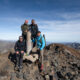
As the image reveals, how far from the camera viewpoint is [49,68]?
14.6m

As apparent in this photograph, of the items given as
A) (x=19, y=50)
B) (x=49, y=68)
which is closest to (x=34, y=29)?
(x=19, y=50)

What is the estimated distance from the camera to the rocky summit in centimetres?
1286

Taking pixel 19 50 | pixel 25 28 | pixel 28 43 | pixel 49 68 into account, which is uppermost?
pixel 25 28

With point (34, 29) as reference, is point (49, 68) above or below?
below

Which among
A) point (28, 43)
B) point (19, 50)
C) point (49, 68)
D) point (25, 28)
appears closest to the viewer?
point (19, 50)

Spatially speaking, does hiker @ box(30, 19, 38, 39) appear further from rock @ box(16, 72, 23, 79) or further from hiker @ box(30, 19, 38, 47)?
rock @ box(16, 72, 23, 79)

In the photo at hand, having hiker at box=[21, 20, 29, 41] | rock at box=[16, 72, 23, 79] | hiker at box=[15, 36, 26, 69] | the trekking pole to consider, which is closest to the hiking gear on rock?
the trekking pole

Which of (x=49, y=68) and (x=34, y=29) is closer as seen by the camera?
(x=34, y=29)

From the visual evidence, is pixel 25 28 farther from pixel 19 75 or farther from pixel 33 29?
pixel 19 75

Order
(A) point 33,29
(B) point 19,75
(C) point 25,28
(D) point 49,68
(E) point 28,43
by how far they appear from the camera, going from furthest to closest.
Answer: (D) point 49,68 → (E) point 28,43 → (A) point 33,29 → (C) point 25,28 → (B) point 19,75

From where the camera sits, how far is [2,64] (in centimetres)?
1435

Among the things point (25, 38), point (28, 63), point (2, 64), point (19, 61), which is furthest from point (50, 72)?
point (2, 64)

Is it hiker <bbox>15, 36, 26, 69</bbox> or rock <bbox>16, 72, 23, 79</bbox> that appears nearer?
rock <bbox>16, 72, 23, 79</bbox>

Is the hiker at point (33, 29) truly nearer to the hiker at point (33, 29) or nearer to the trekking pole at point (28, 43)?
the hiker at point (33, 29)
